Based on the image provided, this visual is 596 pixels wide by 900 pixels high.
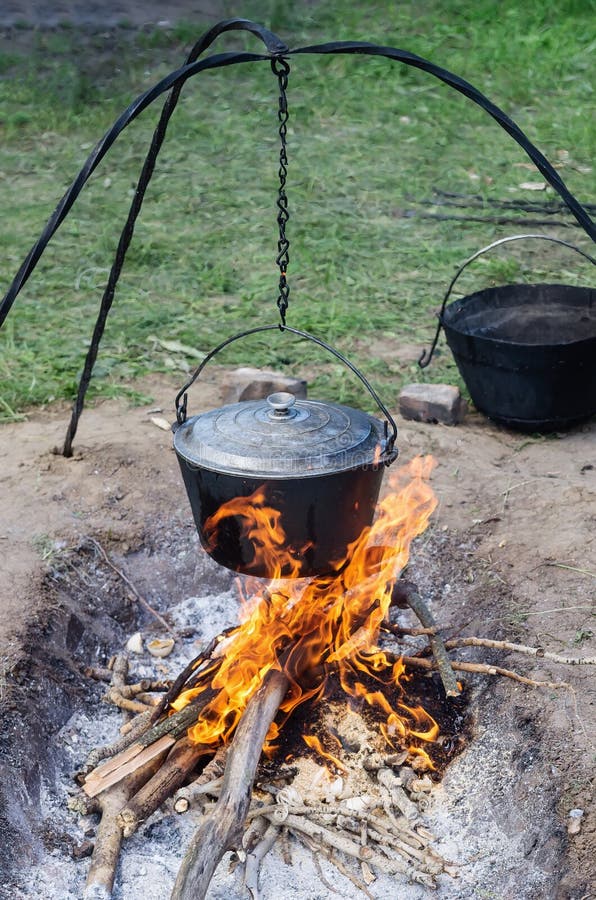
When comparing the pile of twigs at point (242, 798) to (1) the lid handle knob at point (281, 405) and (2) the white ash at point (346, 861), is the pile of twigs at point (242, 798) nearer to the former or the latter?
(2) the white ash at point (346, 861)

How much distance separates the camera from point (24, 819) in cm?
274

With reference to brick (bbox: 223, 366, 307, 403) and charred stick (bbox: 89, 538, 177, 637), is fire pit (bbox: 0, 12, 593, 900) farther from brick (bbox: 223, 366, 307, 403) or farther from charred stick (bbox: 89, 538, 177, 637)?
brick (bbox: 223, 366, 307, 403)

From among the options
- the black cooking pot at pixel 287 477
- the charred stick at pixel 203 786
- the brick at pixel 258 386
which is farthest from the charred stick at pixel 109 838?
the brick at pixel 258 386

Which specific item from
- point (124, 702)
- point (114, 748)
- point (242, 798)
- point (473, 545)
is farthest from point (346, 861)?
point (473, 545)

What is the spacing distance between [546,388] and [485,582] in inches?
56.0

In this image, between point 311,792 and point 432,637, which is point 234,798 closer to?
point 311,792

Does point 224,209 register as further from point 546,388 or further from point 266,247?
point 546,388

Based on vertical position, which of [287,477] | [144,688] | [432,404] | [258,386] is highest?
[287,477]

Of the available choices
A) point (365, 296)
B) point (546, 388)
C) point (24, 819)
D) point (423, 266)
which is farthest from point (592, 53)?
point (24, 819)

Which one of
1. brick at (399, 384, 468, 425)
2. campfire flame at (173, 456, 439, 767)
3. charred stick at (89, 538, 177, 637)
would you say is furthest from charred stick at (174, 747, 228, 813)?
brick at (399, 384, 468, 425)

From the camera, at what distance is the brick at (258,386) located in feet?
16.1

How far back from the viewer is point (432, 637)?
10.6ft

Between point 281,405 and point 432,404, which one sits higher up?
point 281,405

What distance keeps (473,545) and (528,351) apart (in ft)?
3.94
